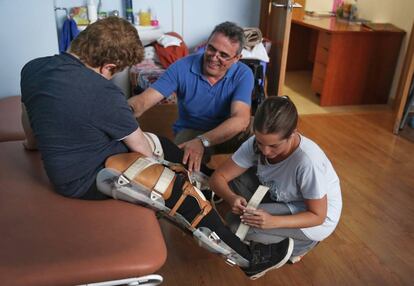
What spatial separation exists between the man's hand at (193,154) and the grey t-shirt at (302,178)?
0.63ft

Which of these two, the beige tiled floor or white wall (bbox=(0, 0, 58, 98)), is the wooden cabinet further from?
white wall (bbox=(0, 0, 58, 98))

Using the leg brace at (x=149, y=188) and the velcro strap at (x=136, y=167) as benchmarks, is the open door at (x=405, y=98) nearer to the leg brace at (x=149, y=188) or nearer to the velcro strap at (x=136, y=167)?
the leg brace at (x=149, y=188)

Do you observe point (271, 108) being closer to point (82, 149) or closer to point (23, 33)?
point (82, 149)

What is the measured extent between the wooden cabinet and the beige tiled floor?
66 millimetres

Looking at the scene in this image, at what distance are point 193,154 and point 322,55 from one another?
2374mm

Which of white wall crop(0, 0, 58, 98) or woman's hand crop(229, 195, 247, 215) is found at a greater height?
white wall crop(0, 0, 58, 98)

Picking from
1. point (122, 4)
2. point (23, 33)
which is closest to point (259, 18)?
point (122, 4)

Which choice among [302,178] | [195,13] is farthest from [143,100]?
[195,13]

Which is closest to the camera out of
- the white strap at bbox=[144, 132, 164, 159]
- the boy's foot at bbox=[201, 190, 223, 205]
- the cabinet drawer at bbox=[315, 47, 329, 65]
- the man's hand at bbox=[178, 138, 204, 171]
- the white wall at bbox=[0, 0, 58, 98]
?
the white strap at bbox=[144, 132, 164, 159]

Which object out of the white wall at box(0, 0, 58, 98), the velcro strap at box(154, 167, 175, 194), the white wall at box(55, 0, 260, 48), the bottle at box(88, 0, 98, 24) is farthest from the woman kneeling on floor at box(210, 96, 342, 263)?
the white wall at box(55, 0, 260, 48)

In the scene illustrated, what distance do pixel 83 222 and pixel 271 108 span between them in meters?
→ 0.69

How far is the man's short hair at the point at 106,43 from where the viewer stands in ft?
4.06

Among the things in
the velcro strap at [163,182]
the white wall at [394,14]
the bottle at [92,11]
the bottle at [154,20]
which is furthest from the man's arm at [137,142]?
the white wall at [394,14]

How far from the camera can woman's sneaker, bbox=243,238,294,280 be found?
1411 mm
